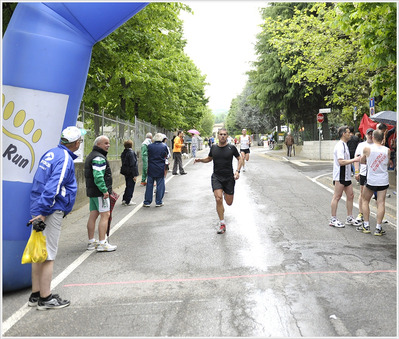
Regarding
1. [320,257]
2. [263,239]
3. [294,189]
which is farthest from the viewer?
[294,189]

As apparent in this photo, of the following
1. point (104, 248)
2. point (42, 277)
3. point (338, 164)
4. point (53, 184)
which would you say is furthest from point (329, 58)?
point (42, 277)

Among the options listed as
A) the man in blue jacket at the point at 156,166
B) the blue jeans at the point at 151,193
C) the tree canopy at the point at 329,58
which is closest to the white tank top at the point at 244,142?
the tree canopy at the point at 329,58

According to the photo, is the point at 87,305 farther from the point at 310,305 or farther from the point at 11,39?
the point at 11,39

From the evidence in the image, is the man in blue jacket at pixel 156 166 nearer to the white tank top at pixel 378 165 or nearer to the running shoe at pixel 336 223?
the running shoe at pixel 336 223

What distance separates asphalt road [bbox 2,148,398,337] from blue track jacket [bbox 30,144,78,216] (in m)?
1.08

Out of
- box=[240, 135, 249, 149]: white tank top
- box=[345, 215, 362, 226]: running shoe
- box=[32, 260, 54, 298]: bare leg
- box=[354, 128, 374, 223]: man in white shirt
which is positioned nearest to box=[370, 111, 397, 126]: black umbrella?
box=[354, 128, 374, 223]: man in white shirt

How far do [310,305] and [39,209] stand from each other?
2988 millimetres

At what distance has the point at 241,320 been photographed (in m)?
4.26

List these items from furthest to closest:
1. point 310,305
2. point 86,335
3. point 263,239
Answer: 1. point 263,239
2. point 310,305
3. point 86,335

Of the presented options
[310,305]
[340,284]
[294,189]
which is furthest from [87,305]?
[294,189]

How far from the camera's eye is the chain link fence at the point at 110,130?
13.0 metres

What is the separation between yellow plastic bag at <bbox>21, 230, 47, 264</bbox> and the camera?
4602mm

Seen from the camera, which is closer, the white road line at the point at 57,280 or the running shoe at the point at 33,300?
the white road line at the point at 57,280

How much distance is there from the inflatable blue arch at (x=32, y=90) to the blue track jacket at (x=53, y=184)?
0.59 metres
